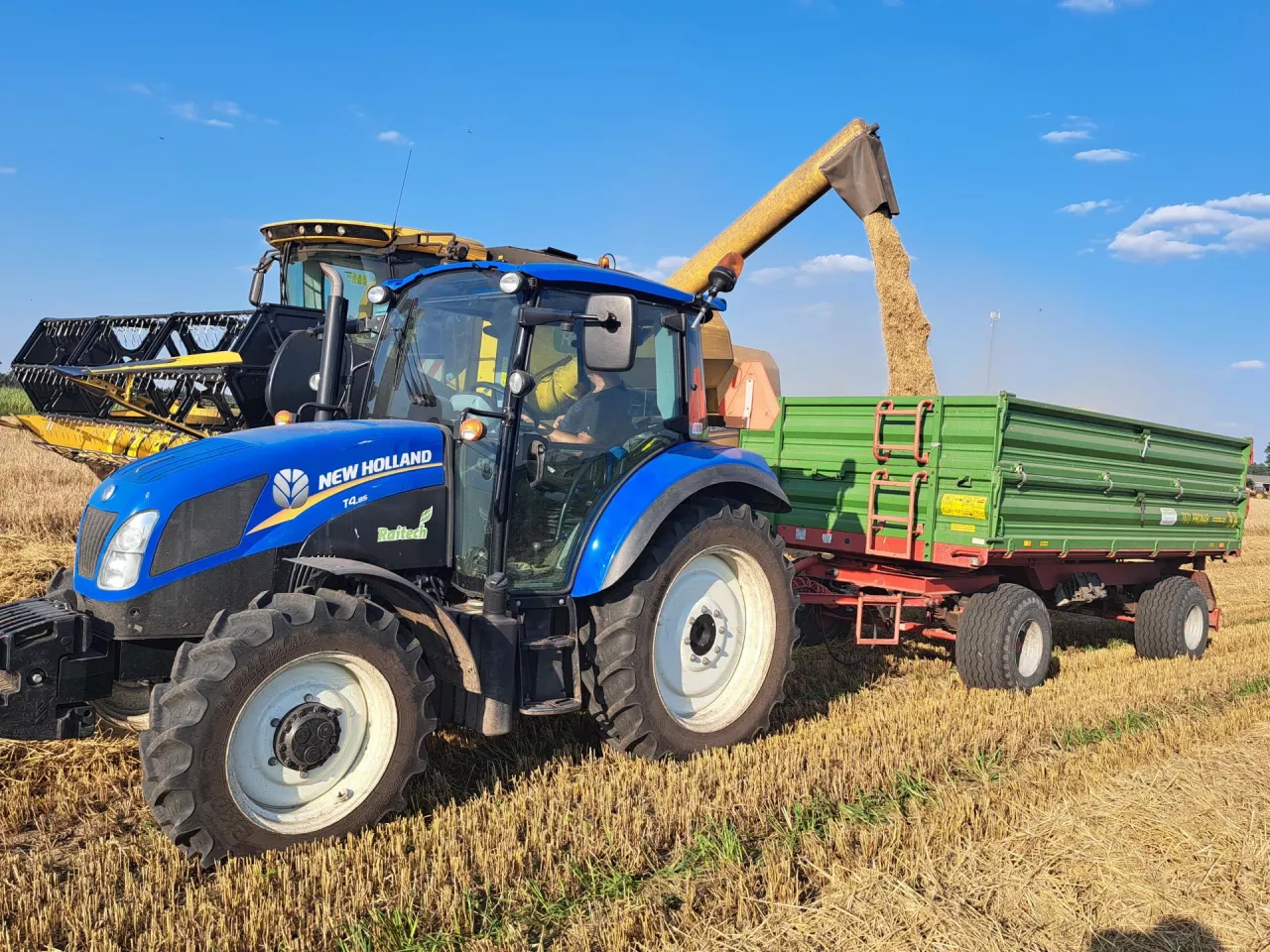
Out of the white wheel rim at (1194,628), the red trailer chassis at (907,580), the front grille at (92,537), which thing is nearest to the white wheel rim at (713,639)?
the red trailer chassis at (907,580)

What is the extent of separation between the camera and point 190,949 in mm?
2699

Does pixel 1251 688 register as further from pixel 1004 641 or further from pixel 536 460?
pixel 536 460

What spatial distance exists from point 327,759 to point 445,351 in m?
1.74

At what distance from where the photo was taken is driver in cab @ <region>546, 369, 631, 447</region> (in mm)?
4145

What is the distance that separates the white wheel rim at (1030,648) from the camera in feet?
20.3

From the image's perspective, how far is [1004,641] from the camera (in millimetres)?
5992

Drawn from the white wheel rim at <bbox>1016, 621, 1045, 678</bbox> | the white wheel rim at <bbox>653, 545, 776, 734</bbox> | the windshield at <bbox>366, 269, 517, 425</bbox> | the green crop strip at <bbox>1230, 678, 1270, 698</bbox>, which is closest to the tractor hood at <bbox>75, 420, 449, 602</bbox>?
the windshield at <bbox>366, 269, 517, 425</bbox>

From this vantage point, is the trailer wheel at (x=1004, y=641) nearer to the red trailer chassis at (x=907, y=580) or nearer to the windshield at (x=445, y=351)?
the red trailer chassis at (x=907, y=580)

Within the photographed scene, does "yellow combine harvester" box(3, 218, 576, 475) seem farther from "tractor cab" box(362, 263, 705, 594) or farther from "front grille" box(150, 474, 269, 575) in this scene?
"front grille" box(150, 474, 269, 575)

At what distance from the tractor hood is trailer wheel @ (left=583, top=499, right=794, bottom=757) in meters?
→ 1.06

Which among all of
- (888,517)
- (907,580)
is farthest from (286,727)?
(907,580)

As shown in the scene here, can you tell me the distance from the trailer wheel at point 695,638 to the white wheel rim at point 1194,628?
4573 mm

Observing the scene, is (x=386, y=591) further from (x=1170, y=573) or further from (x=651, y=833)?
(x=1170, y=573)

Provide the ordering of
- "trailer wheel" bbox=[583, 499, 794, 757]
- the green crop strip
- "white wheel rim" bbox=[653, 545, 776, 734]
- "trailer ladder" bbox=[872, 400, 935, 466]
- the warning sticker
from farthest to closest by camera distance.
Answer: the green crop strip → "trailer ladder" bbox=[872, 400, 935, 466] → the warning sticker → "white wheel rim" bbox=[653, 545, 776, 734] → "trailer wheel" bbox=[583, 499, 794, 757]
